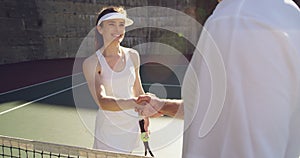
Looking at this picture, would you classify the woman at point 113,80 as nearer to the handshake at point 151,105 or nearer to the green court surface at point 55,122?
the handshake at point 151,105

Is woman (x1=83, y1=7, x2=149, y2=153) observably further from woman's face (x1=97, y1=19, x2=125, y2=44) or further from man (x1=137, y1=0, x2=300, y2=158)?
man (x1=137, y1=0, x2=300, y2=158)

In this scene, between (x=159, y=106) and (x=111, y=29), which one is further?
(x=111, y=29)

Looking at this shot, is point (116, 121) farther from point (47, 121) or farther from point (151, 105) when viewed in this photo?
point (47, 121)

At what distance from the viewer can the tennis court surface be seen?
2.32m

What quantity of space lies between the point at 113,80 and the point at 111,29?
Result: 12.1 inches

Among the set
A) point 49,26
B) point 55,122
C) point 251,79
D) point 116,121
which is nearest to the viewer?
point 251,79

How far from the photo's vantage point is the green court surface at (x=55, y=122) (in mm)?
4049

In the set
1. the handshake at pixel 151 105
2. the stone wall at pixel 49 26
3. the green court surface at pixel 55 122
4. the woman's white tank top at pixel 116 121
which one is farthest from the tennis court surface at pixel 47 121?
the stone wall at pixel 49 26

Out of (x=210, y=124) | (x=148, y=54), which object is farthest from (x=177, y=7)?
(x=210, y=124)

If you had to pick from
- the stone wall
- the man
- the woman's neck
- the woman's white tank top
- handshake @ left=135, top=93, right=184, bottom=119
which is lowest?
the stone wall

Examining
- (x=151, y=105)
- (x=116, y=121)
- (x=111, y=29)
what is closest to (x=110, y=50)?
(x=111, y=29)

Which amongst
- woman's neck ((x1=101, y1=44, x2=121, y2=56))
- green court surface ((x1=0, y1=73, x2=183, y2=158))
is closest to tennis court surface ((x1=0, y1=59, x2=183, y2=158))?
green court surface ((x1=0, y1=73, x2=183, y2=158))

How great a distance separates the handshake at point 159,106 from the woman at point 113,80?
542 millimetres

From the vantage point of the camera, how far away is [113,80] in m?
1.98
